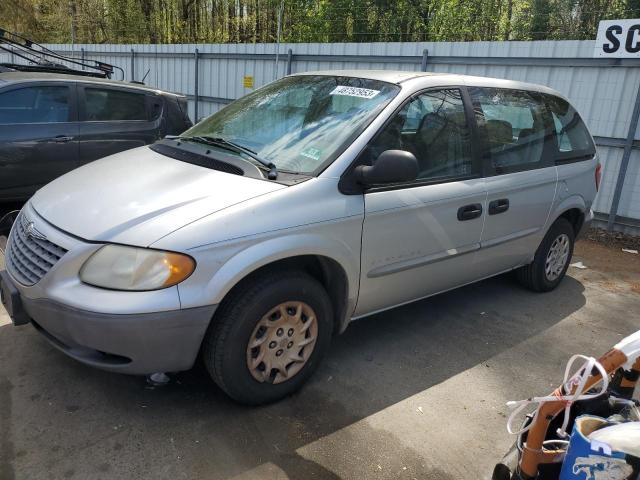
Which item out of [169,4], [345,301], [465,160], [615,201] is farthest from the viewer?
[169,4]

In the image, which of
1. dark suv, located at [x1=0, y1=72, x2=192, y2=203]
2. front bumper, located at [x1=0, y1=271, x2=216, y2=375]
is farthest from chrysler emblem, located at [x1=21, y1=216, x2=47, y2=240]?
dark suv, located at [x1=0, y1=72, x2=192, y2=203]

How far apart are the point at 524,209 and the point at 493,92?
0.90 m

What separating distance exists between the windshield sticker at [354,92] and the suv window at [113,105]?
3638mm

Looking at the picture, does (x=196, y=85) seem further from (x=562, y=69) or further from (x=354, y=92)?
(x=354, y=92)

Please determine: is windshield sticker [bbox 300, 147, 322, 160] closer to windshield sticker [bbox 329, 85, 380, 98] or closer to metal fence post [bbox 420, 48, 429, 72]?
windshield sticker [bbox 329, 85, 380, 98]

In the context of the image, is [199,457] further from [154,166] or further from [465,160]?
[465,160]

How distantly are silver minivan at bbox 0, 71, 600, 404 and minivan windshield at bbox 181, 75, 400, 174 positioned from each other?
0.01 m

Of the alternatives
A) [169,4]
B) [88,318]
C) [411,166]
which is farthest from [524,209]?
[169,4]

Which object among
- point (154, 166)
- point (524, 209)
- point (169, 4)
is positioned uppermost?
point (169, 4)

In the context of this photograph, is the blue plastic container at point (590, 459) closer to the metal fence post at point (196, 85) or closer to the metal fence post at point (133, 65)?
the metal fence post at point (196, 85)

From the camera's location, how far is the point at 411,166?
9.69 ft

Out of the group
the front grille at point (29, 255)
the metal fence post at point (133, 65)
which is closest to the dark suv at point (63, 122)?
the front grille at point (29, 255)

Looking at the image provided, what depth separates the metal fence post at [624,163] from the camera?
21.4 ft

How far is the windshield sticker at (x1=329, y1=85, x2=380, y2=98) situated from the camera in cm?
336
